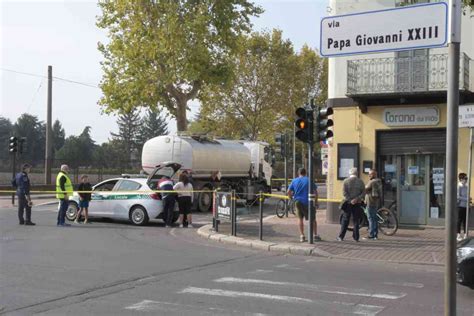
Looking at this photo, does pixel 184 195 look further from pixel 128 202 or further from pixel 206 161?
pixel 206 161

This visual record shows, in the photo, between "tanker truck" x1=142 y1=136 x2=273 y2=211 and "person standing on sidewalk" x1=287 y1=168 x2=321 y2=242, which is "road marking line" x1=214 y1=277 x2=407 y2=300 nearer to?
"person standing on sidewalk" x1=287 y1=168 x2=321 y2=242

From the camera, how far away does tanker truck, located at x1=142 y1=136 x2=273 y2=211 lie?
23.5 meters

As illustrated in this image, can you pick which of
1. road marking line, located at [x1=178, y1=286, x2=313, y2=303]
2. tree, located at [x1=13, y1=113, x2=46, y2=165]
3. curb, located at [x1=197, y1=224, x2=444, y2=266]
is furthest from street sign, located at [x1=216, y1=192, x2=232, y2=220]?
tree, located at [x1=13, y1=113, x2=46, y2=165]

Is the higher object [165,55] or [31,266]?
[165,55]

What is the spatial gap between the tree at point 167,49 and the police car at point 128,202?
11.0 meters

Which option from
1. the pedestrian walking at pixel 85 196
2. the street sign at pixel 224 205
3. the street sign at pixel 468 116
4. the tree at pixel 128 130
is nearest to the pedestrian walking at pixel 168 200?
the street sign at pixel 224 205

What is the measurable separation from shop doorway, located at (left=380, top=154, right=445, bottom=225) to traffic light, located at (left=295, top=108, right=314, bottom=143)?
16.9ft

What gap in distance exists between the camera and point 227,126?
41.9 metres

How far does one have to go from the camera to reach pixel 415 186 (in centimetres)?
1672

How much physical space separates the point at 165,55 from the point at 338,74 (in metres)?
12.6

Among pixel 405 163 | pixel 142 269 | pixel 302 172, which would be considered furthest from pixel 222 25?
pixel 142 269

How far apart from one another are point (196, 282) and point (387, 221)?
7.71 meters

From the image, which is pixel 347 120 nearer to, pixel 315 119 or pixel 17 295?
pixel 315 119

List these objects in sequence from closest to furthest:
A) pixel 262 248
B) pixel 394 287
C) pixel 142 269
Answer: pixel 394 287
pixel 142 269
pixel 262 248
